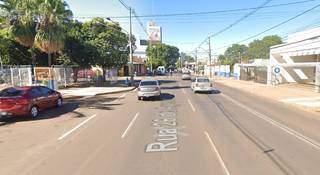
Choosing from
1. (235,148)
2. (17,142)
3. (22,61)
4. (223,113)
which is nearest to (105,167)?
(235,148)

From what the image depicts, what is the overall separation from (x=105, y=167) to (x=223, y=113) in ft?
30.5

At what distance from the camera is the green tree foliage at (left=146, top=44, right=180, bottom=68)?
338 feet

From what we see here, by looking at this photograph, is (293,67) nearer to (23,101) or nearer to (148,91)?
(148,91)

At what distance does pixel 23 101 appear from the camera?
15094mm

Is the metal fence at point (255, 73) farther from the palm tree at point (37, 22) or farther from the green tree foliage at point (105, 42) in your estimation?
the palm tree at point (37, 22)

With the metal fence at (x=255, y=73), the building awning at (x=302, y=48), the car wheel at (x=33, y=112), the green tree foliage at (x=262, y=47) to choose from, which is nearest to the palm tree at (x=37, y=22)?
the car wheel at (x=33, y=112)

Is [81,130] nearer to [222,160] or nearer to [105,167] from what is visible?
[105,167]

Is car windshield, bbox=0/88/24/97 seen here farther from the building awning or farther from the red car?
the building awning

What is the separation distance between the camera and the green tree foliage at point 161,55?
4055 inches

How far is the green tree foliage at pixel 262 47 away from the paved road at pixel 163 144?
159 metres

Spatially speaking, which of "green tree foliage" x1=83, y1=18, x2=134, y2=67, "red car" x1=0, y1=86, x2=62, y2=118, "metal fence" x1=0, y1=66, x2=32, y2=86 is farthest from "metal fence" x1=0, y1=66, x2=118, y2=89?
"red car" x1=0, y1=86, x2=62, y2=118

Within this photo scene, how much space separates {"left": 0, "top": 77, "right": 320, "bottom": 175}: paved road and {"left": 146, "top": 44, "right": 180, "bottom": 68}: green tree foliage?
78.8m

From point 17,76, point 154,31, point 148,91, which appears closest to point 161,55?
point 154,31

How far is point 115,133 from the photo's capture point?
37.2ft
